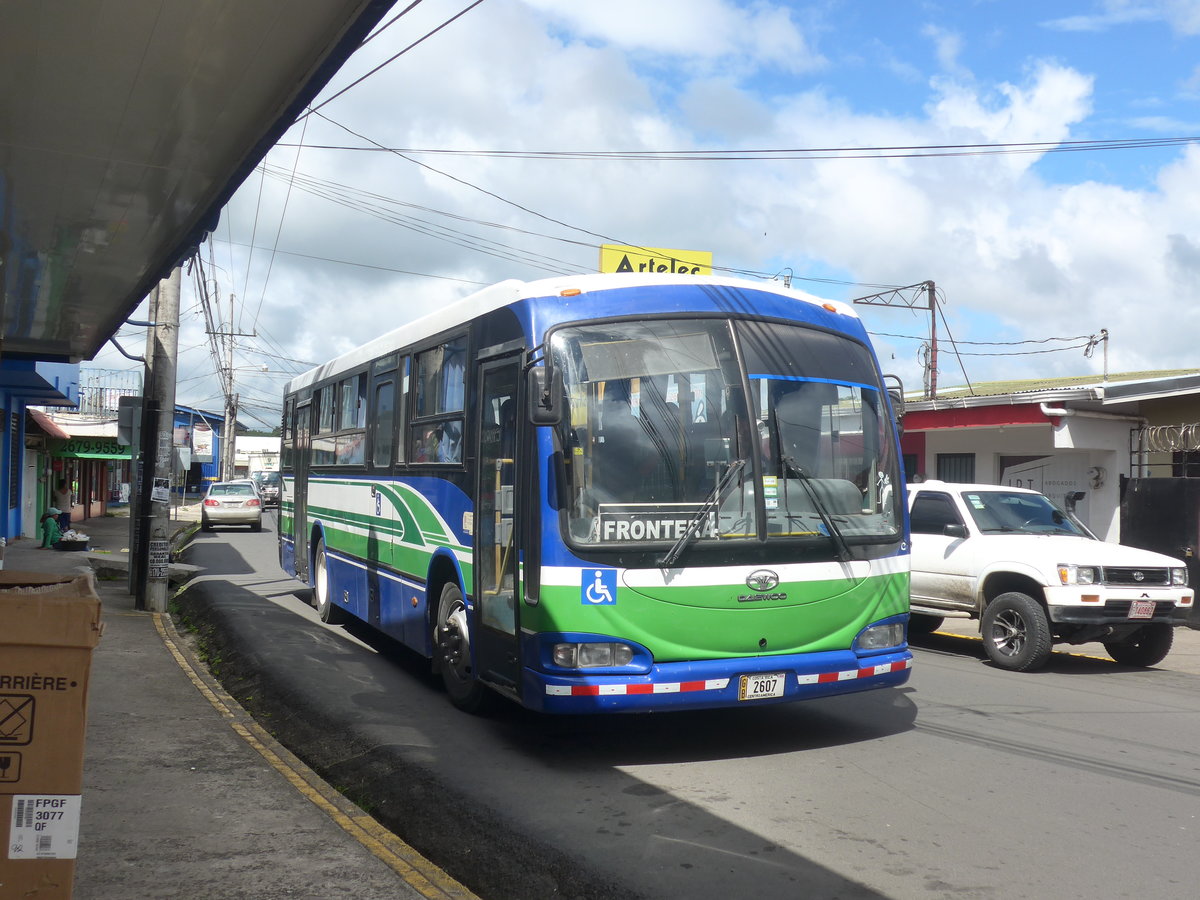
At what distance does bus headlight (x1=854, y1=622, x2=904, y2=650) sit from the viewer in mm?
7137

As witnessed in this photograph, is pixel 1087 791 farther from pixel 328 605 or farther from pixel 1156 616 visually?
pixel 328 605

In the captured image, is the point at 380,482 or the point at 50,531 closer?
the point at 380,482

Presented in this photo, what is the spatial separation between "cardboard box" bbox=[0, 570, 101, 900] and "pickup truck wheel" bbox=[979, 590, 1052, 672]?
9081 millimetres

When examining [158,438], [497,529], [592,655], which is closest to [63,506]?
[158,438]

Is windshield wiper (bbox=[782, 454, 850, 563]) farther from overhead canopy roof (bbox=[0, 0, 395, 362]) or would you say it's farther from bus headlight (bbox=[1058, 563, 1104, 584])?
bus headlight (bbox=[1058, 563, 1104, 584])

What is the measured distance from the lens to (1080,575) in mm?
10367

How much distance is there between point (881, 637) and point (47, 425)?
27.7 metres

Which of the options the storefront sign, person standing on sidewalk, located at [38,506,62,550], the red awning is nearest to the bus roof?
person standing on sidewalk, located at [38,506,62,550]

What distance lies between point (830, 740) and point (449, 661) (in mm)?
2878

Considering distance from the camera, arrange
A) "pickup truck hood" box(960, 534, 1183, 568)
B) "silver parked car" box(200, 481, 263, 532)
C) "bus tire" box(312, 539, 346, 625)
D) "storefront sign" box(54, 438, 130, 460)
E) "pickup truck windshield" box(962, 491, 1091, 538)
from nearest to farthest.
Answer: "pickup truck hood" box(960, 534, 1183, 568) < "pickup truck windshield" box(962, 491, 1091, 538) < "bus tire" box(312, 539, 346, 625) < "storefront sign" box(54, 438, 130, 460) < "silver parked car" box(200, 481, 263, 532)

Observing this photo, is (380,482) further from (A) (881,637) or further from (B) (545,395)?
(A) (881,637)

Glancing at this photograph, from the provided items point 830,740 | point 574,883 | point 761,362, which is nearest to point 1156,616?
point 830,740

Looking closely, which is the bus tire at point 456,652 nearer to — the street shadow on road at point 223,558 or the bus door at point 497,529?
the bus door at point 497,529

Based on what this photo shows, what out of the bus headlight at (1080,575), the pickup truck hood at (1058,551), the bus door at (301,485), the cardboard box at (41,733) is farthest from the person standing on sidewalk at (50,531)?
the cardboard box at (41,733)
